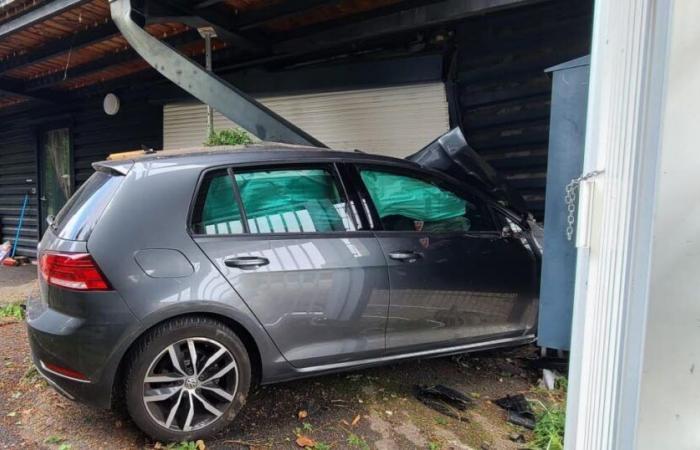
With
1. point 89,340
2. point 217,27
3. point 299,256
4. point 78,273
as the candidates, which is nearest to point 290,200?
point 299,256

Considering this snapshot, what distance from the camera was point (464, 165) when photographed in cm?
377

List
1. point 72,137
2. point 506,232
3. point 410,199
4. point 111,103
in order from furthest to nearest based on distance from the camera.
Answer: point 72,137, point 111,103, point 506,232, point 410,199

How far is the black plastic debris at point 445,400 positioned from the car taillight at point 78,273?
81.8 inches

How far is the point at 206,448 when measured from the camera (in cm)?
253

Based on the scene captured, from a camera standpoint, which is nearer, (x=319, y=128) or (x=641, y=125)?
(x=641, y=125)

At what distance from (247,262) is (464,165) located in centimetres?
204

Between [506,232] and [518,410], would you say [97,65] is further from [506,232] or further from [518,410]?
[518,410]

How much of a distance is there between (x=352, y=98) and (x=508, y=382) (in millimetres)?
3784

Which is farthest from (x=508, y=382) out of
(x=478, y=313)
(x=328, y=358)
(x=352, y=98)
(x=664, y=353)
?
(x=352, y=98)

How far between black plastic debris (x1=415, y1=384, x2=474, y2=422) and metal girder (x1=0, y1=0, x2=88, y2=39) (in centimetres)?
480

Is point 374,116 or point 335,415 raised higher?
point 374,116

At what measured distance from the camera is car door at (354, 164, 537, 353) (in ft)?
9.75

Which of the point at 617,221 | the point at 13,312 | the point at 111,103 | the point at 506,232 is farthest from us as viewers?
the point at 111,103

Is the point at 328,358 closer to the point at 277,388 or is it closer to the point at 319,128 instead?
the point at 277,388
